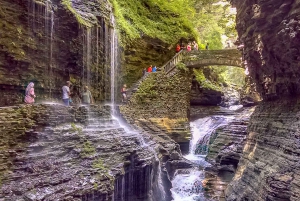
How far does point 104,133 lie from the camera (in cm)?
1010

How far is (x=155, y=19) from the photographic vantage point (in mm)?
25922

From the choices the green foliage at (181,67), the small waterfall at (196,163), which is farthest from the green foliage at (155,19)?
the small waterfall at (196,163)

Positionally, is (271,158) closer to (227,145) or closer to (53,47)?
(227,145)

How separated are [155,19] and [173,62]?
18.8 ft

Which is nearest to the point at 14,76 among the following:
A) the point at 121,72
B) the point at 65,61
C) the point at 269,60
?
the point at 65,61

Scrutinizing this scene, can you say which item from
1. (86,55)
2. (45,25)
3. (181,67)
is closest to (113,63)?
(86,55)

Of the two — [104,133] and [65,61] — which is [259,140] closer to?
[104,133]

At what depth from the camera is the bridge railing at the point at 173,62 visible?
2294cm

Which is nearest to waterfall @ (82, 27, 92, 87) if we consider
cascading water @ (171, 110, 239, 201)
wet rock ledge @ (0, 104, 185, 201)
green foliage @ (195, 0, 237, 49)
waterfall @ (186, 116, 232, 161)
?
wet rock ledge @ (0, 104, 185, 201)

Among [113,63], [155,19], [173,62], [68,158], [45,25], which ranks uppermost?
[155,19]

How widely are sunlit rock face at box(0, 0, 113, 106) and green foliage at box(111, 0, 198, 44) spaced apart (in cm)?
441

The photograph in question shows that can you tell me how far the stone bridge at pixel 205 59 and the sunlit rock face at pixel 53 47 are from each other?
709 centimetres

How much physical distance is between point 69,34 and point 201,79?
1633 centimetres

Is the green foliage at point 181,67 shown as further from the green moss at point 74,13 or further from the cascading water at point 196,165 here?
the green moss at point 74,13
